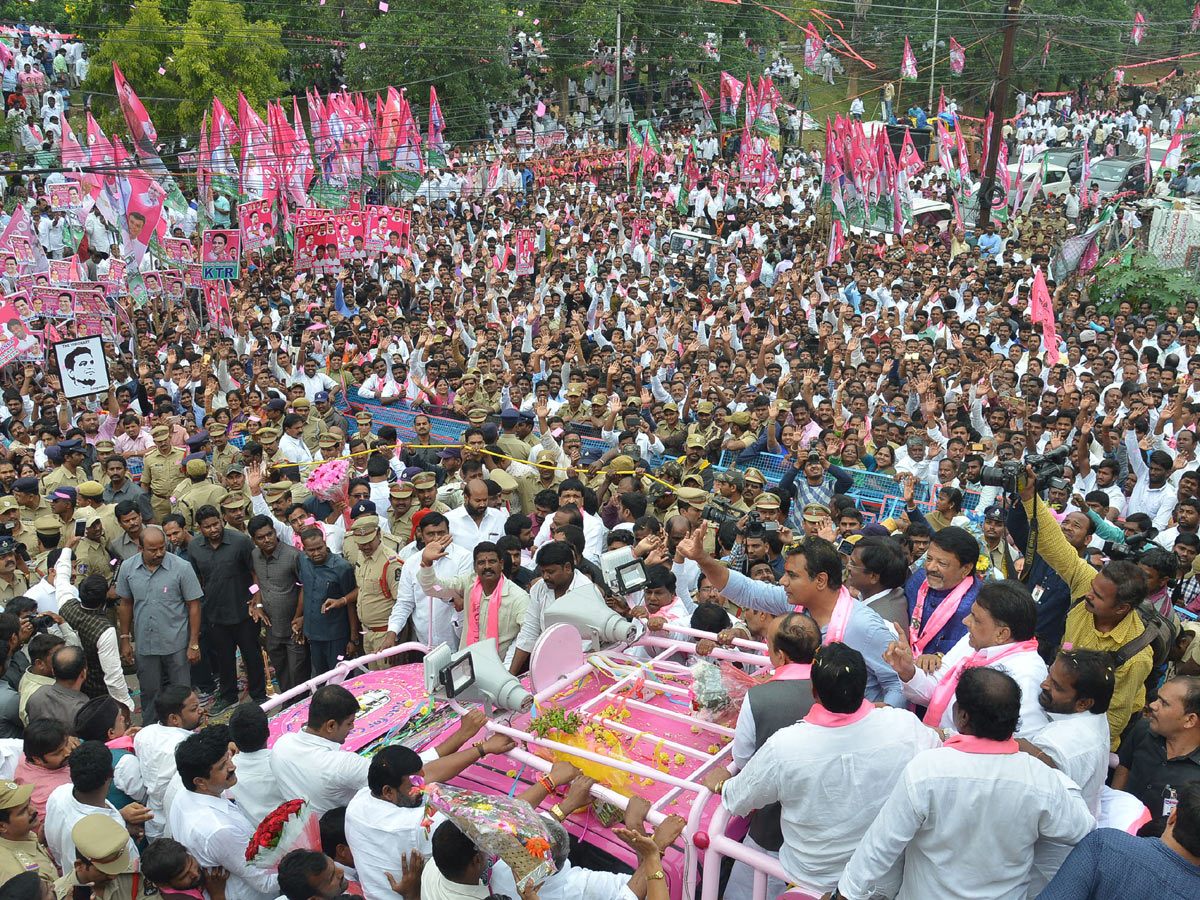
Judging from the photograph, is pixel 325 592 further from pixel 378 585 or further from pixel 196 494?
pixel 196 494

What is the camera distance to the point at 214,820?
4.19 metres

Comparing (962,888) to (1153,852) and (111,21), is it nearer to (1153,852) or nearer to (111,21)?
(1153,852)

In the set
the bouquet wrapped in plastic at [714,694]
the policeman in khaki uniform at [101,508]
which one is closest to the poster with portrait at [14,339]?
the policeman in khaki uniform at [101,508]

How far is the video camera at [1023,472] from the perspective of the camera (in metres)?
4.60

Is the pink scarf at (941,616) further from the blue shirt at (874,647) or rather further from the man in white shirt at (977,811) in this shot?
the man in white shirt at (977,811)

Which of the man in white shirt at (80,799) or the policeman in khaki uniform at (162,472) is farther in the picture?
the policeman in khaki uniform at (162,472)

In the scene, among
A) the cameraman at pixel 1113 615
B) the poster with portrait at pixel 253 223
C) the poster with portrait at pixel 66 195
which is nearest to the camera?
the cameraman at pixel 1113 615

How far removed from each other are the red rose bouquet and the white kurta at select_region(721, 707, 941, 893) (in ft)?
5.82

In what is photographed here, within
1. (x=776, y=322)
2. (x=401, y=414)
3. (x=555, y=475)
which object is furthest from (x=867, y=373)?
A: (x=401, y=414)

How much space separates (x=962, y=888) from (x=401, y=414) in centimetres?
947

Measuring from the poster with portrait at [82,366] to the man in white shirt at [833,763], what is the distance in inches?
357

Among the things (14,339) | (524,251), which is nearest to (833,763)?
(14,339)

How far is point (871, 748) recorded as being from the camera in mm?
3340

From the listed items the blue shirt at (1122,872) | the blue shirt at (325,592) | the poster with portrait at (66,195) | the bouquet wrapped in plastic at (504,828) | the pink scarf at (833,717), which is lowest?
the blue shirt at (325,592)
